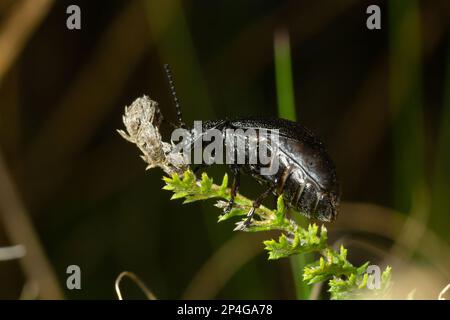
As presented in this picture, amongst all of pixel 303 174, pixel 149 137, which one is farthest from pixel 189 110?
pixel 149 137

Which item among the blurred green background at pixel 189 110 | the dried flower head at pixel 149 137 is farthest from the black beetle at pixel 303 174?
the blurred green background at pixel 189 110

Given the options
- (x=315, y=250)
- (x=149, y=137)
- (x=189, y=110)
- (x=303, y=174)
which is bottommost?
(x=315, y=250)

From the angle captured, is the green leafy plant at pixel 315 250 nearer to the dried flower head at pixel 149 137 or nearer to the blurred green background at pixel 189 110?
the dried flower head at pixel 149 137

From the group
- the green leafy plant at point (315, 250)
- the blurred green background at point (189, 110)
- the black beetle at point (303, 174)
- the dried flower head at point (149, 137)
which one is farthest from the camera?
the blurred green background at point (189, 110)

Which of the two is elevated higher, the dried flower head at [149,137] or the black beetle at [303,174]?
the dried flower head at [149,137]

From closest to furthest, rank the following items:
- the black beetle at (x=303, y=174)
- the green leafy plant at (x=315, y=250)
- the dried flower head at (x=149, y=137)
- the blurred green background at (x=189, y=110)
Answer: the green leafy plant at (x=315, y=250) < the dried flower head at (x=149, y=137) < the black beetle at (x=303, y=174) < the blurred green background at (x=189, y=110)

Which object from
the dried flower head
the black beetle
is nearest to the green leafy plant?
the dried flower head

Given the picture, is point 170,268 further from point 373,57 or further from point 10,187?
point 373,57

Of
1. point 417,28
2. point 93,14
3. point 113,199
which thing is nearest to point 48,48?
point 93,14

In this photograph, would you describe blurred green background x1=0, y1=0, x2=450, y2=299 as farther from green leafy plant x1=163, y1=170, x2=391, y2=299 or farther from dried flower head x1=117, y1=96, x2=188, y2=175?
green leafy plant x1=163, y1=170, x2=391, y2=299

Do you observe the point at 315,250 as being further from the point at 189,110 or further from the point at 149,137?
the point at 189,110
